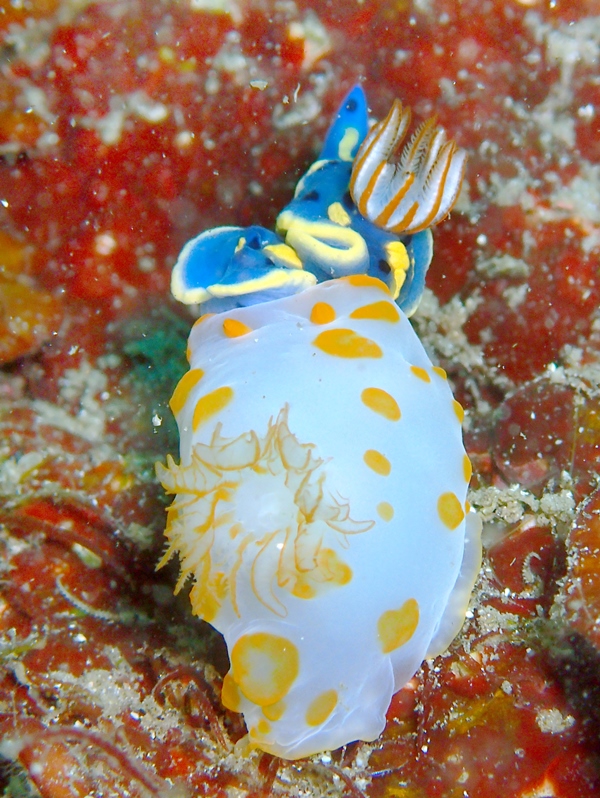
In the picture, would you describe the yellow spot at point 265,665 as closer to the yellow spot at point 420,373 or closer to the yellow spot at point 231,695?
the yellow spot at point 231,695

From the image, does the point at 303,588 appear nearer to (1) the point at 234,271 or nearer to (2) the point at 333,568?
(2) the point at 333,568

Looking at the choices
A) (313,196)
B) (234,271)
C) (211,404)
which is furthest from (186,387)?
(313,196)

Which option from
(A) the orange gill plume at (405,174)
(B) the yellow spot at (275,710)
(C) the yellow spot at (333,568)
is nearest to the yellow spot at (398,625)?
(C) the yellow spot at (333,568)

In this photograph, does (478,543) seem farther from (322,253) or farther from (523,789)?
(322,253)

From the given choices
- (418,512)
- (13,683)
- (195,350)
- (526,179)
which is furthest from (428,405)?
(13,683)

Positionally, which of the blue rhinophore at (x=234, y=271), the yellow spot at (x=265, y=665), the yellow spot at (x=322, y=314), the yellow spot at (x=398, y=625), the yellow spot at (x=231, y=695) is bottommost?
the yellow spot at (x=231, y=695)

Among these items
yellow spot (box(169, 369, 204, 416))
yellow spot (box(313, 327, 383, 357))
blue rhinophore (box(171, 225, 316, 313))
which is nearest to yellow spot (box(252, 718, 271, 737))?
yellow spot (box(169, 369, 204, 416))

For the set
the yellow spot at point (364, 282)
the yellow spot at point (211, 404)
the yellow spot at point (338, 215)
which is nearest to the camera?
the yellow spot at point (211, 404)
